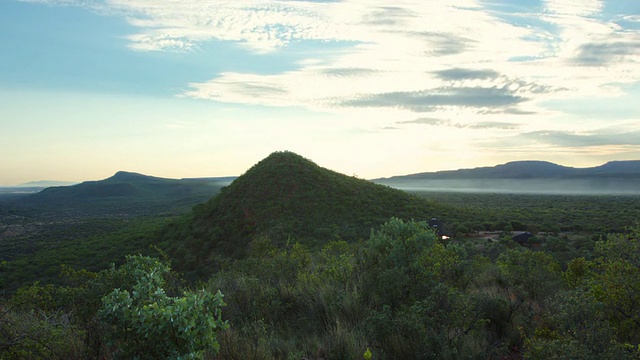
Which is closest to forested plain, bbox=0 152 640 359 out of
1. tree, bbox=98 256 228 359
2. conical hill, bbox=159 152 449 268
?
tree, bbox=98 256 228 359

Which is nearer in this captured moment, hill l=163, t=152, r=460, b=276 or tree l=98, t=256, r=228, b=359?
tree l=98, t=256, r=228, b=359

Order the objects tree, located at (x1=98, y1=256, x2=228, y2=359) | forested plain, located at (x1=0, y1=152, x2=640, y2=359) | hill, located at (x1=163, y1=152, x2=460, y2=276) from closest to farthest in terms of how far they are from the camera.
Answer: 1. tree, located at (x1=98, y1=256, x2=228, y2=359)
2. forested plain, located at (x1=0, y1=152, x2=640, y2=359)
3. hill, located at (x1=163, y1=152, x2=460, y2=276)

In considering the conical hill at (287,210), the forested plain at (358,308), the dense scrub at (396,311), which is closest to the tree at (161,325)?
the forested plain at (358,308)

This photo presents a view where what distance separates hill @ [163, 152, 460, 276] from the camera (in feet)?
93.9

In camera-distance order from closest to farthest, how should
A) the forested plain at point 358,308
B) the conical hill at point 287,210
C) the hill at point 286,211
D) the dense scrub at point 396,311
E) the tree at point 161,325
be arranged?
1. the tree at point 161,325
2. the forested plain at point 358,308
3. the dense scrub at point 396,311
4. the hill at point 286,211
5. the conical hill at point 287,210

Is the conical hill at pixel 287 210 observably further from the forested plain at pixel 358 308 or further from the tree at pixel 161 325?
the tree at pixel 161 325

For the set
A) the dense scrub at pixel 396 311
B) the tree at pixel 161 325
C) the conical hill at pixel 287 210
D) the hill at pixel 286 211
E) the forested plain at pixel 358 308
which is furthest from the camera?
the conical hill at pixel 287 210

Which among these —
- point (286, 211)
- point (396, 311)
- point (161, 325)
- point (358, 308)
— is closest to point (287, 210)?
point (286, 211)

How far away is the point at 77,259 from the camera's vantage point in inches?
1400

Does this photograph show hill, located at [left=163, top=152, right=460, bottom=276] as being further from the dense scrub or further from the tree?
the tree

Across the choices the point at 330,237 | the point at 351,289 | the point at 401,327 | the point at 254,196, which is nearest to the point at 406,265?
the point at 351,289

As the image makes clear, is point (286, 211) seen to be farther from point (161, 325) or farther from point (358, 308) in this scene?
point (161, 325)

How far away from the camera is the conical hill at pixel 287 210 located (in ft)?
94.4

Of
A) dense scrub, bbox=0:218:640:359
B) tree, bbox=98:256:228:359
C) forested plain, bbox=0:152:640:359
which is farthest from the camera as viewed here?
dense scrub, bbox=0:218:640:359
